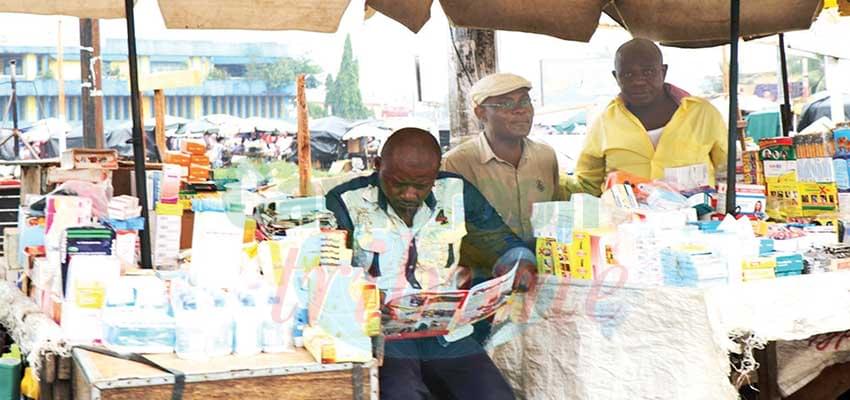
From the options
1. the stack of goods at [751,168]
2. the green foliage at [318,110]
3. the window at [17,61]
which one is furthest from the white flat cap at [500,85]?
the window at [17,61]

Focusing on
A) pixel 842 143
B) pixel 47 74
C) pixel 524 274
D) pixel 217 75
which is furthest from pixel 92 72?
pixel 47 74

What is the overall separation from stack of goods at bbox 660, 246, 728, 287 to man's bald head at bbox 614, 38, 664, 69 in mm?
1910

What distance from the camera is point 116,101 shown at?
26.9 metres

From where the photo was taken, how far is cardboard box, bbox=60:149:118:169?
4.02m

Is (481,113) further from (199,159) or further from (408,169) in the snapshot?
(199,159)

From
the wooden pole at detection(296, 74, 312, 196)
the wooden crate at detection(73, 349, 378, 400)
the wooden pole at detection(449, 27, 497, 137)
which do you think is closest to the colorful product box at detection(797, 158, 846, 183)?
the wooden pole at detection(449, 27, 497, 137)

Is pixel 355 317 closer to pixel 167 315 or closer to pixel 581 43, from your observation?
pixel 167 315

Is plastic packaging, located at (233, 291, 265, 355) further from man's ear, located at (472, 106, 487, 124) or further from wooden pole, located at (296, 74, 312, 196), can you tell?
wooden pole, located at (296, 74, 312, 196)

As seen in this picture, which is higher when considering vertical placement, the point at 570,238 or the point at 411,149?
the point at 411,149

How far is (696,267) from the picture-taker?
3375mm

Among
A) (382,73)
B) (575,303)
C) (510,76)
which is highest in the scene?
(382,73)

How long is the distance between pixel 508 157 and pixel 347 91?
21.6m

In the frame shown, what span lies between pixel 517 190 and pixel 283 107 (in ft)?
67.2

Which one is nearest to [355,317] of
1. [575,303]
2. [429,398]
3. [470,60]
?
[429,398]
